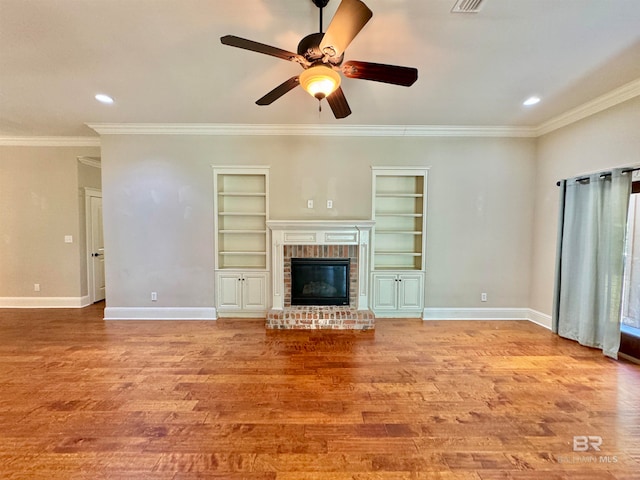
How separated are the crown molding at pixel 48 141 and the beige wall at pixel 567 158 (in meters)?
6.91

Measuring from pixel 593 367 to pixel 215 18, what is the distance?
14.9ft

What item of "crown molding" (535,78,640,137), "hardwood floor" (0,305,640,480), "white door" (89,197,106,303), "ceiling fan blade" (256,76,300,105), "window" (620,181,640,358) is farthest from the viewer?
"white door" (89,197,106,303)

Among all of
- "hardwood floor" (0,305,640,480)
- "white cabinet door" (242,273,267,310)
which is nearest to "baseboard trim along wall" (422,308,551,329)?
"hardwood floor" (0,305,640,480)

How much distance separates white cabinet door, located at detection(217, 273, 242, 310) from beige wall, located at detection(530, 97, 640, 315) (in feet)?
14.5

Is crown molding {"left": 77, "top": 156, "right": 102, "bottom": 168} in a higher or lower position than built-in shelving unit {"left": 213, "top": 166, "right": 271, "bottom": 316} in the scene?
higher

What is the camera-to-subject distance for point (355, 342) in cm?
333

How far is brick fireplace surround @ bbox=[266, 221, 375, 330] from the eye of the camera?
3.76m

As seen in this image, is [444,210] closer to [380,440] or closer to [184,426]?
[380,440]

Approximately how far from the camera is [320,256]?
4012 millimetres

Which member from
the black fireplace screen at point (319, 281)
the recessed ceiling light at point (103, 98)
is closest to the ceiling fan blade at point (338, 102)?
the black fireplace screen at point (319, 281)

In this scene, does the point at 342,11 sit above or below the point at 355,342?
above

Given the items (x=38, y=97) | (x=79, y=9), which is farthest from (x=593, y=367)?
(x=38, y=97)

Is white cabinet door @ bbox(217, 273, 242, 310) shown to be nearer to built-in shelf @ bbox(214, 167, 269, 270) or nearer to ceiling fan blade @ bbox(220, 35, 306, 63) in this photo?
built-in shelf @ bbox(214, 167, 269, 270)

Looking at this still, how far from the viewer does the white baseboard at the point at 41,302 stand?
180 inches
